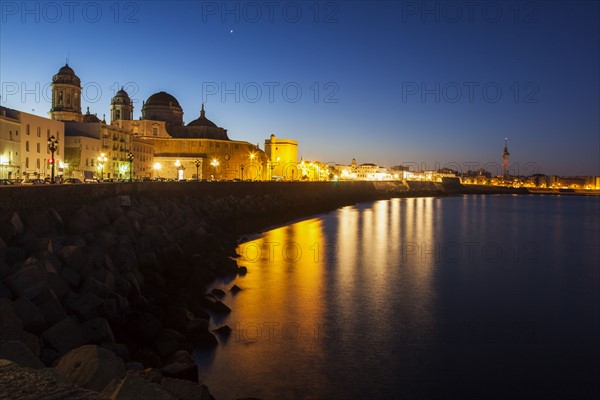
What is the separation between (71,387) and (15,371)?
636 millimetres

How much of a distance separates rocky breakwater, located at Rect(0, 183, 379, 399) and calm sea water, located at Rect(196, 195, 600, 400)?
4.33ft

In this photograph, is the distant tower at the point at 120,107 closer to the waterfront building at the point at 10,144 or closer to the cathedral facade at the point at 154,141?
the cathedral facade at the point at 154,141

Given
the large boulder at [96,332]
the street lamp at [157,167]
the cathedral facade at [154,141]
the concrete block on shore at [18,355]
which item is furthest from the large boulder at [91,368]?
the street lamp at [157,167]

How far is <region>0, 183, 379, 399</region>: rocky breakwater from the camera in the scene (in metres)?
5.80

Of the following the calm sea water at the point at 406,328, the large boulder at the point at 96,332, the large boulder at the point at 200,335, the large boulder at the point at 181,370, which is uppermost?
the large boulder at the point at 96,332

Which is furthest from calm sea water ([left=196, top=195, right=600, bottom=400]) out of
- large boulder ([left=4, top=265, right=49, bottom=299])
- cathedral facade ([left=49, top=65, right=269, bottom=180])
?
cathedral facade ([left=49, top=65, right=269, bottom=180])

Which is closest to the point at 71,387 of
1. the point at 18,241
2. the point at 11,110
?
the point at 18,241

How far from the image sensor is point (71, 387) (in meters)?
4.16

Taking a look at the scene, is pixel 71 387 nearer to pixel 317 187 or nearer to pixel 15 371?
pixel 15 371

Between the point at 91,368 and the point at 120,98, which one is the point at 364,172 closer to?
the point at 120,98

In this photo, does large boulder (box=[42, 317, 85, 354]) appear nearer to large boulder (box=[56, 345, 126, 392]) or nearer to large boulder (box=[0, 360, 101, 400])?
large boulder (box=[56, 345, 126, 392])

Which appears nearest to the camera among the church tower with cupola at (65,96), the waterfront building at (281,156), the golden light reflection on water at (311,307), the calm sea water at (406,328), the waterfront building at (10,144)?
the calm sea water at (406,328)

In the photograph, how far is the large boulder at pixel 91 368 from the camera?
5828 mm

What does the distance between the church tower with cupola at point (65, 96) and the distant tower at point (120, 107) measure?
1332 centimetres
